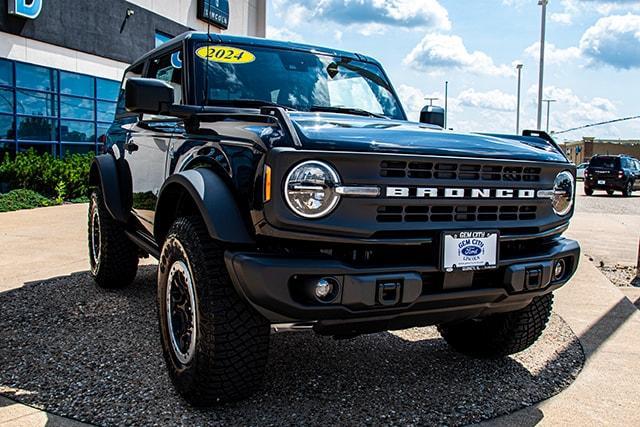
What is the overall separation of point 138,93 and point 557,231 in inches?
90.5

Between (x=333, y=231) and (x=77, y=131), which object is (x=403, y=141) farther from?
(x=77, y=131)

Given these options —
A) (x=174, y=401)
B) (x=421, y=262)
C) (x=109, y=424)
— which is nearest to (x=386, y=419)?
(x=421, y=262)

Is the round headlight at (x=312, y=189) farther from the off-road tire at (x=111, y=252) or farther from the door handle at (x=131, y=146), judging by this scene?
the off-road tire at (x=111, y=252)

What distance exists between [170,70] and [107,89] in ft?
47.3

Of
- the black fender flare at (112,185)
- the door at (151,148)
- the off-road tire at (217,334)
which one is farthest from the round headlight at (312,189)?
the black fender flare at (112,185)

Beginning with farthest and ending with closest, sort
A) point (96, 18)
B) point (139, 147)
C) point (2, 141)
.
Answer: point (96, 18), point (2, 141), point (139, 147)

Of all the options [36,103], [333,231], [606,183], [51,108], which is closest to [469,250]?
[333,231]

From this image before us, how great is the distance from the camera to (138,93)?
10.6 ft

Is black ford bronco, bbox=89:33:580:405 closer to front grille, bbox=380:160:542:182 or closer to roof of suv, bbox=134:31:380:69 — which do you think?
front grille, bbox=380:160:542:182

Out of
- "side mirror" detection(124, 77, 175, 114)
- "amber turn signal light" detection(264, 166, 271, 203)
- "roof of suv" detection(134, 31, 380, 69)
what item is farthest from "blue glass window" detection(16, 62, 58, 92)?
"amber turn signal light" detection(264, 166, 271, 203)

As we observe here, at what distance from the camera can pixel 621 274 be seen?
747 centimetres

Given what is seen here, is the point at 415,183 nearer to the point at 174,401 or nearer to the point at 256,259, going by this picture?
the point at 256,259

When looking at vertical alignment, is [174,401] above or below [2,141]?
below

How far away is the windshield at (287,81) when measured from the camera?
12.6 ft
